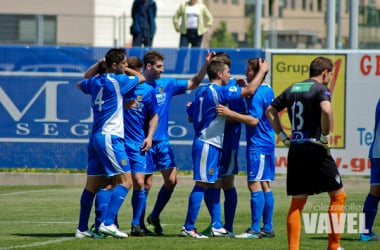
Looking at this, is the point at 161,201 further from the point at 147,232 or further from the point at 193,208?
the point at 193,208

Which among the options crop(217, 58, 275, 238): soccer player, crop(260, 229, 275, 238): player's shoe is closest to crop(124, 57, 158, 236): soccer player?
crop(217, 58, 275, 238): soccer player

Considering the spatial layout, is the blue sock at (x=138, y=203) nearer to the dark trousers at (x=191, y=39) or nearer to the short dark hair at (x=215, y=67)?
the short dark hair at (x=215, y=67)

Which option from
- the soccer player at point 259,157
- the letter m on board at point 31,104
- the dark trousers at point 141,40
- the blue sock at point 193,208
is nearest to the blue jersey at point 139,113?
the blue sock at point 193,208

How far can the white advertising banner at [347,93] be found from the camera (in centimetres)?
2242

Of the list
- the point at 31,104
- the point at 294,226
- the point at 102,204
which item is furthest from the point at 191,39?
the point at 294,226

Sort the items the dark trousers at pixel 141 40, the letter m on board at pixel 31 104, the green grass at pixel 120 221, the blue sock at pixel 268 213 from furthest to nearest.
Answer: the dark trousers at pixel 141 40 → the letter m on board at pixel 31 104 → the blue sock at pixel 268 213 → the green grass at pixel 120 221

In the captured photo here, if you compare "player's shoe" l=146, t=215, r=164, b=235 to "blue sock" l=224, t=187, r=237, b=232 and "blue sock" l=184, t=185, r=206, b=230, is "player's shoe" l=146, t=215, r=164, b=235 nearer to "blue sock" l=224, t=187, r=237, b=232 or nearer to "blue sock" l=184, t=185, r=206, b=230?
"blue sock" l=184, t=185, r=206, b=230

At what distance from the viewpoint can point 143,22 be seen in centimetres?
2661

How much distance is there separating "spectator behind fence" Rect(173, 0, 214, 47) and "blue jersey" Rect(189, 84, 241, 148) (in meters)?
12.7

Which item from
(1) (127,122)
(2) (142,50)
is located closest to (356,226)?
(1) (127,122)

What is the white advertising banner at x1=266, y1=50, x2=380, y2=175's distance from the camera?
73.6 feet

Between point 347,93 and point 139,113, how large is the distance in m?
8.86

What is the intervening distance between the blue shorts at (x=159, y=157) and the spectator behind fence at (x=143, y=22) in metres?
11.8

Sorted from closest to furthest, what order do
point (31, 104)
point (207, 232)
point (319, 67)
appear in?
point (319, 67), point (207, 232), point (31, 104)
